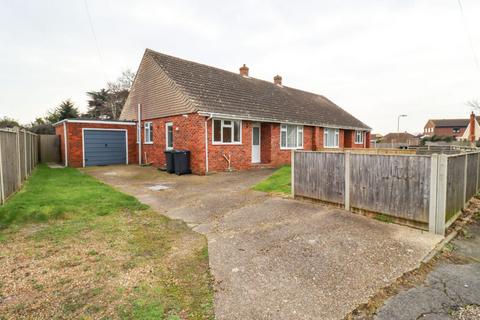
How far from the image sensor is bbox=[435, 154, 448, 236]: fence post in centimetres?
458

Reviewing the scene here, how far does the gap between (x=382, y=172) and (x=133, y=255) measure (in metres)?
4.95

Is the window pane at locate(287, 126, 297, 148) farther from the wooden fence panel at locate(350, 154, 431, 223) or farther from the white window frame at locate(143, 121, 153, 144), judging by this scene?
the wooden fence panel at locate(350, 154, 431, 223)

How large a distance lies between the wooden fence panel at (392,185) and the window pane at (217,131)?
8.37 metres

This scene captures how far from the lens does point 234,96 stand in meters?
15.7

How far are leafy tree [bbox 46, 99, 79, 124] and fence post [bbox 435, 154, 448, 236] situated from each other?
139 ft

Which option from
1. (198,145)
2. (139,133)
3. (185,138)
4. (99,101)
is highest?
(99,101)

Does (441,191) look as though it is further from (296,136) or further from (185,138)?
(296,136)

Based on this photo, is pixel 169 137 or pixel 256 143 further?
pixel 256 143

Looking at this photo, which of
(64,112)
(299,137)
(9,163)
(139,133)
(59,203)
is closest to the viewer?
(59,203)

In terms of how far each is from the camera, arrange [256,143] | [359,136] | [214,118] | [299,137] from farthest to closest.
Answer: [359,136] → [299,137] → [256,143] → [214,118]

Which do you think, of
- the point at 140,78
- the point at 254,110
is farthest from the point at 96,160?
the point at 254,110

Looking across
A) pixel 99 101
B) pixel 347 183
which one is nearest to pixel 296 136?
pixel 347 183

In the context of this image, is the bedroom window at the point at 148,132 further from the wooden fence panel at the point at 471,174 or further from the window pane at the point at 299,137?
the wooden fence panel at the point at 471,174

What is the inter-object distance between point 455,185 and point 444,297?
3.62 metres
